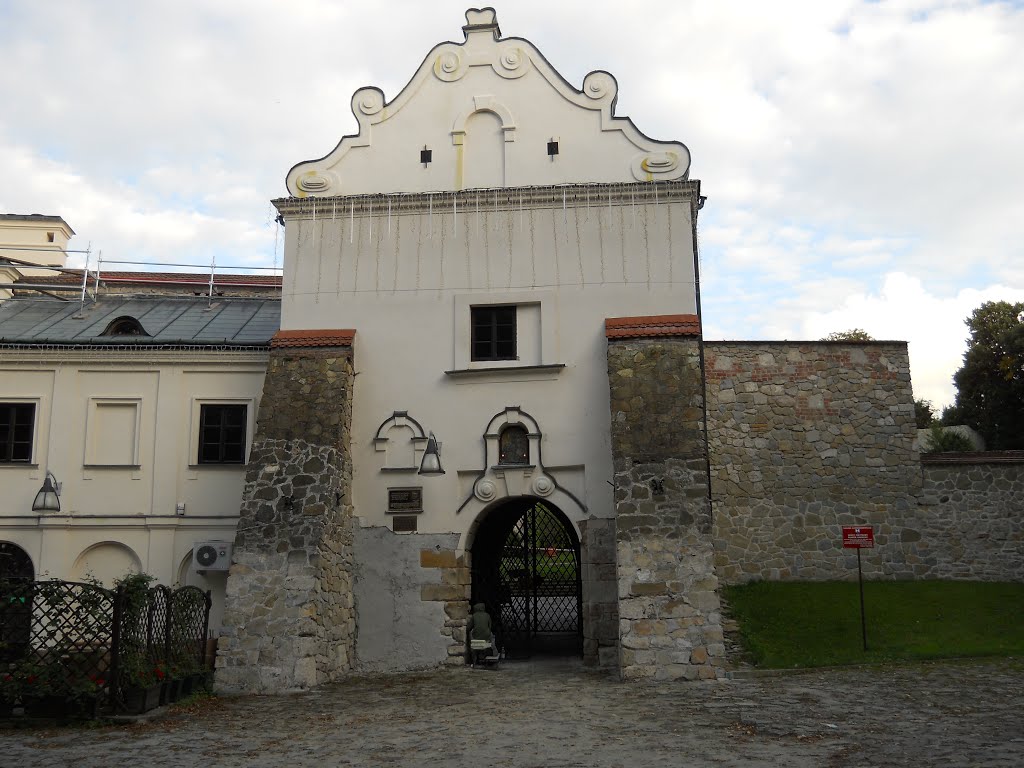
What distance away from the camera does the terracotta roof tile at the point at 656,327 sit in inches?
587

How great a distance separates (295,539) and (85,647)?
11.4 ft

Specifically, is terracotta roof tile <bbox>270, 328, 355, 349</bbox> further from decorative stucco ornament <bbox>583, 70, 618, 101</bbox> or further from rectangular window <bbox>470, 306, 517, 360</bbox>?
decorative stucco ornament <bbox>583, 70, 618, 101</bbox>

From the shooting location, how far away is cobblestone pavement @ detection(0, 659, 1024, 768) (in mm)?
8352

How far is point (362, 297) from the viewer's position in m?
16.3

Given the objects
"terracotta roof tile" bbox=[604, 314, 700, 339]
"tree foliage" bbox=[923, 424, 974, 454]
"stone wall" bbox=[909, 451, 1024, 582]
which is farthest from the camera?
"tree foliage" bbox=[923, 424, 974, 454]

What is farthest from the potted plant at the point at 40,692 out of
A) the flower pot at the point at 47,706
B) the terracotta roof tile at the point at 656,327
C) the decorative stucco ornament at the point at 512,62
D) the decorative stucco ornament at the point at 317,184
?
the decorative stucco ornament at the point at 512,62

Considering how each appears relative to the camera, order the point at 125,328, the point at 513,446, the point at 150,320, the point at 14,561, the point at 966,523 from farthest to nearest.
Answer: the point at 150,320 < the point at 966,523 < the point at 125,328 < the point at 14,561 < the point at 513,446

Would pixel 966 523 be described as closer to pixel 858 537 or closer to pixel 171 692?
pixel 858 537

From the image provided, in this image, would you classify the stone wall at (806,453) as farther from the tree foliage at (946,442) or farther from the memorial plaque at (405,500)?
the memorial plaque at (405,500)

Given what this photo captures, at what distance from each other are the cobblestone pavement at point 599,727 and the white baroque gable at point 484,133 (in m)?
8.45

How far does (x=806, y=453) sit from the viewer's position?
19031mm

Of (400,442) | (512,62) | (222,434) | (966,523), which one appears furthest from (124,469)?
(966,523)

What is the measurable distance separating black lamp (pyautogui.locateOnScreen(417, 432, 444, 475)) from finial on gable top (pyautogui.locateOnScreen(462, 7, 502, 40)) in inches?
294

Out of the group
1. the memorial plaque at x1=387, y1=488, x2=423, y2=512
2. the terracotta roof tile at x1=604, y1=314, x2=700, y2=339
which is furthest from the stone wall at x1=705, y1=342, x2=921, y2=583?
the memorial plaque at x1=387, y1=488, x2=423, y2=512
